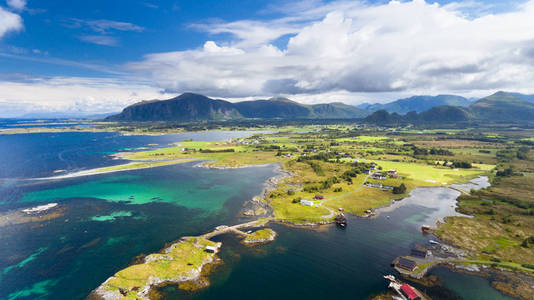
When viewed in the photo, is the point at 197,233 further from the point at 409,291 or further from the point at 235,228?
the point at 409,291

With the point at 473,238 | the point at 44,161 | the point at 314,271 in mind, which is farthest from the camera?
the point at 44,161

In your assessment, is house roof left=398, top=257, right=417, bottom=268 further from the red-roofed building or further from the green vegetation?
the green vegetation

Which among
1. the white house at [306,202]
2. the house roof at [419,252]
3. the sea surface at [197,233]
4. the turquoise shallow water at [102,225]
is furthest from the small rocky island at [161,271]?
the house roof at [419,252]

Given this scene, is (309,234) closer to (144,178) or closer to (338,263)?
(338,263)

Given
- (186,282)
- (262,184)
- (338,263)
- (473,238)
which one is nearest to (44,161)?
(262,184)

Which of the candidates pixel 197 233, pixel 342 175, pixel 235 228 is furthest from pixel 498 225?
pixel 197 233

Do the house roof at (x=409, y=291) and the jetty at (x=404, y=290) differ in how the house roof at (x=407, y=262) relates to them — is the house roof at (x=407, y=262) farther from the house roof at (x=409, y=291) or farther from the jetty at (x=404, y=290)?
the house roof at (x=409, y=291)

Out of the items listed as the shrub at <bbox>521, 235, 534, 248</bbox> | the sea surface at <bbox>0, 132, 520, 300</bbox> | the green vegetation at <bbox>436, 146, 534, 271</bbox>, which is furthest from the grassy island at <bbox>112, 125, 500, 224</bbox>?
the shrub at <bbox>521, 235, 534, 248</bbox>
